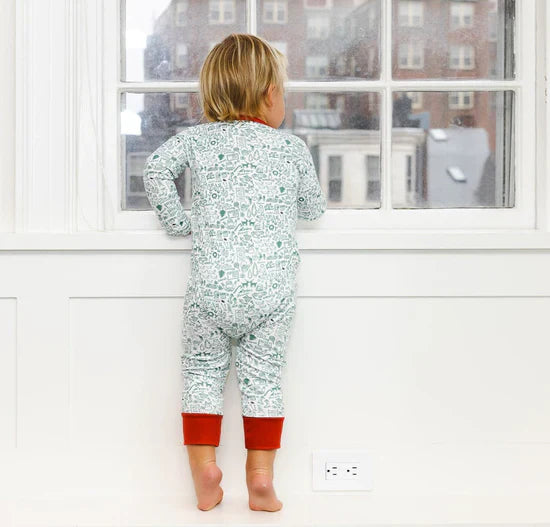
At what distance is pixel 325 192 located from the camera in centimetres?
180

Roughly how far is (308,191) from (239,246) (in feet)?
0.70

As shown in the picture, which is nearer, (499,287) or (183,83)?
(499,287)

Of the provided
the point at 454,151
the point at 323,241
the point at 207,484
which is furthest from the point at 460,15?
the point at 207,484

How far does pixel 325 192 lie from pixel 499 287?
1.56 feet

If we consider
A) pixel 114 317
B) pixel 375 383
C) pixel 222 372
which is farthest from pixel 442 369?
pixel 114 317

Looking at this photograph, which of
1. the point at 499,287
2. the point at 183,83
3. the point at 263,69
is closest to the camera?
the point at 263,69

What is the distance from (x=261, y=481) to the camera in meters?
1.52

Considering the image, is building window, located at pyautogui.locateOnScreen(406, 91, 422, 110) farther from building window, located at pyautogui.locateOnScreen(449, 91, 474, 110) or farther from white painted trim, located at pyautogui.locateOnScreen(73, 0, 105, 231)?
white painted trim, located at pyautogui.locateOnScreen(73, 0, 105, 231)

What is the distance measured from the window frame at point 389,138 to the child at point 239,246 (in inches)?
8.1

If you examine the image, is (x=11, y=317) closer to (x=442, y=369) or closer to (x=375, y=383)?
(x=375, y=383)

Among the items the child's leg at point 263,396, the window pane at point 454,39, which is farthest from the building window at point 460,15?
the child's leg at point 263,396

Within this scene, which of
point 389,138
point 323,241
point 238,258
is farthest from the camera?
point 389,138

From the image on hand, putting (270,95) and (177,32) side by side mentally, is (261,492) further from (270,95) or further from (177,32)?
(177,32)

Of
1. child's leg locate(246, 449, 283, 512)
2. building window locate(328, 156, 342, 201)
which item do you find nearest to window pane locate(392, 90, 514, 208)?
building window locate(328, 156, 342, 201)
